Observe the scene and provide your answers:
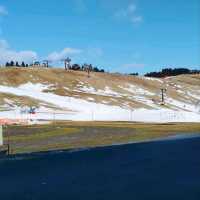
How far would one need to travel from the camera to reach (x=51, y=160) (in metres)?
26.7

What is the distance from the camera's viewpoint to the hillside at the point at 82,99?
8862 cm

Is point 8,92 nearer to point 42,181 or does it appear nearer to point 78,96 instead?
point 78,96

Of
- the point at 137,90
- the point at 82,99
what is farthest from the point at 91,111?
the point at 137,90

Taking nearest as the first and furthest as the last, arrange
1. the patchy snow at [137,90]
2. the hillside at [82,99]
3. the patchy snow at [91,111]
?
the patchy snow at [91,111] < the hillside at [82,99] < the patchy snow at [137,90]

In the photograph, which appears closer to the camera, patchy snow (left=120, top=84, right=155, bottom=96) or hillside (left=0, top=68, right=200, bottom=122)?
hillside (left=0, top=68, right=200, bottom=122)

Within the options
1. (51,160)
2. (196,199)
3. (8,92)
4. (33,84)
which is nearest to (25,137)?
(51,160)

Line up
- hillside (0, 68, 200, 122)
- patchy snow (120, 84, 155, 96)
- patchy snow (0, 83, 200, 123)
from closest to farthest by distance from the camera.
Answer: patchy snow (0, 83, 200, 123) → hillside (0, 68, 200, 122) → patchy snow (120, 84, 155, 96)

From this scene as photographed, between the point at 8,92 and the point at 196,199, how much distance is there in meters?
125

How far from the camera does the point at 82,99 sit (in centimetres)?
14488

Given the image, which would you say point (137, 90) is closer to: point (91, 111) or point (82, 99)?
point (82, 99)

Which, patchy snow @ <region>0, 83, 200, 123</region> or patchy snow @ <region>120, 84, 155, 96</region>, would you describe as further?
patchy snow @ <region>120, 84, 155, 96</region>

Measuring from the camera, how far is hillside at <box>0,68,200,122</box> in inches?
3489

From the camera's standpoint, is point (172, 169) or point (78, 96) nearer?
point (172, 169)

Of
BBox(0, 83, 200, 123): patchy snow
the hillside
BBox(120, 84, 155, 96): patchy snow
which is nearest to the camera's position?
BBox(0, 83, 200, 123): patchy snow
